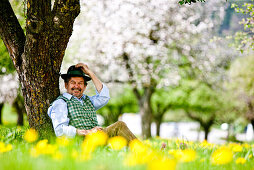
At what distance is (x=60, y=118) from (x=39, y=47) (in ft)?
3.65

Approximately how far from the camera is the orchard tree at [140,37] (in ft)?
40.7

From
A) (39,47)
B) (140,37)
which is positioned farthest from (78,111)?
(140,37)

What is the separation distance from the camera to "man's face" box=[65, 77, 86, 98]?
4.57m

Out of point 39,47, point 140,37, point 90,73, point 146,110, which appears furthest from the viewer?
point 146,110

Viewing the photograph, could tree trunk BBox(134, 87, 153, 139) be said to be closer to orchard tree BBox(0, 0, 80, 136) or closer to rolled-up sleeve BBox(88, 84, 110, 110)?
rolled-up sleeve BBox(88, 84, 110, 110)

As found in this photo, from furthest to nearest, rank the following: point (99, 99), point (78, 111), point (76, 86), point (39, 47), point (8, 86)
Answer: point (8, 86)
point (99, 99)
point (76, 86)
point (78, 111)
point (39, 47)

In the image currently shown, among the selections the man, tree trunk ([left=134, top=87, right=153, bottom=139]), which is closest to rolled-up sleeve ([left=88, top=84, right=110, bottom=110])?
the man

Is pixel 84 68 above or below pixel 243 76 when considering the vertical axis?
below

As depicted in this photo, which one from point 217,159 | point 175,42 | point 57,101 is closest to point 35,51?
point 57,101

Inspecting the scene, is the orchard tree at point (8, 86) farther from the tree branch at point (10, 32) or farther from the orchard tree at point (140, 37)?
the tree branch at point (10, 32)

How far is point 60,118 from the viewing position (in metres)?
4.05

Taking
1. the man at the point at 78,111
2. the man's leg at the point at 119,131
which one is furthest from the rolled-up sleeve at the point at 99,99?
the man's leg at the point at 119,131

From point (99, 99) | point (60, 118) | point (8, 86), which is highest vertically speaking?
point (8, 86)

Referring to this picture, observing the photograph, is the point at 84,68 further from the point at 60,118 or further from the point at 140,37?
the point at 140,37
